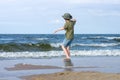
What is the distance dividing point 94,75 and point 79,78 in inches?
18.2

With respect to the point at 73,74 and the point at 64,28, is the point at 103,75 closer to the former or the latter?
the point at 73,74

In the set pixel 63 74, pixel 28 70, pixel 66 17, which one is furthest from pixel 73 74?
pixel 66 17

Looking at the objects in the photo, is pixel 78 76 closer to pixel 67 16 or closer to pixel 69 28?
pixel 67 16

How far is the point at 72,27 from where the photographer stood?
14992 mm

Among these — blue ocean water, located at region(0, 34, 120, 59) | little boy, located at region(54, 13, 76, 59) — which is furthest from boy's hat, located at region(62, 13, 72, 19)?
blue ocean water, located at region(0, 34, 120, 59)

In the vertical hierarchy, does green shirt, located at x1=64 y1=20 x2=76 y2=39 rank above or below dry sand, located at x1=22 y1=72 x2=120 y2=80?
below

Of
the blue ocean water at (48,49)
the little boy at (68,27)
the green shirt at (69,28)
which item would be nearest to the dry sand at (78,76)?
the little boy at (68,27)

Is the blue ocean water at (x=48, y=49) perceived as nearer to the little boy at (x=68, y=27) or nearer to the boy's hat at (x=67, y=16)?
the little boy at (x=68, y=27)

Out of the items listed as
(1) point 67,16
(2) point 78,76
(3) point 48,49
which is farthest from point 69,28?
(3) point 48,49

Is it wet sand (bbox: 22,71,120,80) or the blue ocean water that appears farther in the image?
the blue ocean water

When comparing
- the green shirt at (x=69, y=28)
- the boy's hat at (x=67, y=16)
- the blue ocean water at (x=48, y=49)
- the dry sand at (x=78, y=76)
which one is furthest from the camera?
the blue ocean water at (x=48, y=49)

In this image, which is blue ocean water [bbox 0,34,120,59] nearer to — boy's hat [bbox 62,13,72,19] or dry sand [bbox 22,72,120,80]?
boy's hat [bbox 62,13,72,19]

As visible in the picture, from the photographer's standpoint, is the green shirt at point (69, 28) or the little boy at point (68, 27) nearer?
the little boy at point (68, 27)

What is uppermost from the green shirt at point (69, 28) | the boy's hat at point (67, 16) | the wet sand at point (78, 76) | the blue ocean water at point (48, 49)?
the boy's hat at point (67, 16)
